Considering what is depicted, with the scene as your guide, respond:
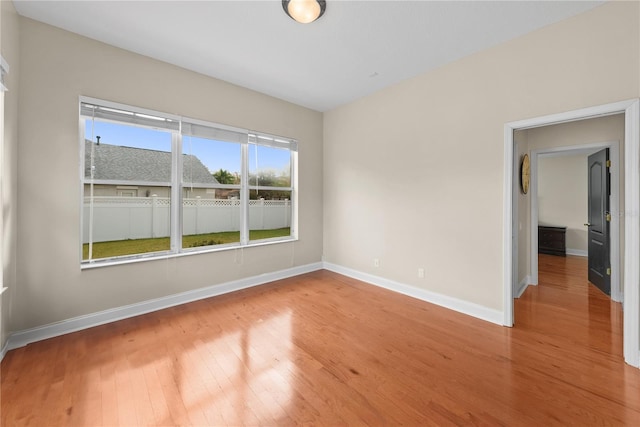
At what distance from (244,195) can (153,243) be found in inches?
54.5

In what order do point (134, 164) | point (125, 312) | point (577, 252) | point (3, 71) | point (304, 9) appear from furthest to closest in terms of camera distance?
point (577, 252), point (134, 164), point (125, 312), point (304, 9), point (3, 71)

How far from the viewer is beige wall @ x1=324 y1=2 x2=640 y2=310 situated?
7.46 feet

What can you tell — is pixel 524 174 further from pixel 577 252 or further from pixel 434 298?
pixel 577 252

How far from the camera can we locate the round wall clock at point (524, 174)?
367 centimetres

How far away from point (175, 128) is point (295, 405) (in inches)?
133

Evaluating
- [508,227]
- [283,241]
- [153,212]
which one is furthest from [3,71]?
[508,227]

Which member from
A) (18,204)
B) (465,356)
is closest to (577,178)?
(465,356)

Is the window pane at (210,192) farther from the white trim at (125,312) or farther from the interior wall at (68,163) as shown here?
the white trim at (125,312)

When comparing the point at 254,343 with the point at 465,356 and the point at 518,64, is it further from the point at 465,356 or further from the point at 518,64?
the point at 518,64

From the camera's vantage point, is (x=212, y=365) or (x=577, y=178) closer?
(x=212, y=365)

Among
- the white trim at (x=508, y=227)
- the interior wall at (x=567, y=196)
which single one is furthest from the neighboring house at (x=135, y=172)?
the interior wall at (x=567, y=196)

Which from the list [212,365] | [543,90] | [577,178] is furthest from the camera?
[577,178]

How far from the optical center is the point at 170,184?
130 inches

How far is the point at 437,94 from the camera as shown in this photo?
3.31 meters
